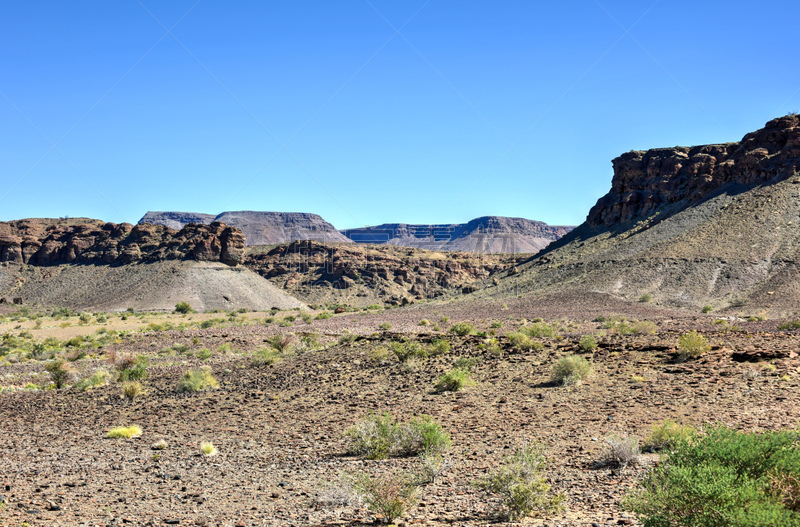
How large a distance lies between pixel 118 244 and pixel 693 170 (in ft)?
279

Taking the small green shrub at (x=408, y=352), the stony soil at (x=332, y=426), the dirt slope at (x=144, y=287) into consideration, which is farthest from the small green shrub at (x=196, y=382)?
the dirt slope at (x=144, y=287)

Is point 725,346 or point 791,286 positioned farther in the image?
point 791,286

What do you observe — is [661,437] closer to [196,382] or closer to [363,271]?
[196,382]

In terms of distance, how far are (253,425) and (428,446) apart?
179 inches

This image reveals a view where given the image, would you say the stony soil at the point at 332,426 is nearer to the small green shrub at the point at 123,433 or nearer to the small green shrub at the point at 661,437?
the small green shrub at the point at 123,433

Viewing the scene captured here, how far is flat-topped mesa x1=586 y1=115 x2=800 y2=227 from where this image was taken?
64812 mm

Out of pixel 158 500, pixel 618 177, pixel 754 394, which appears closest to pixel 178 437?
pixel 158 500

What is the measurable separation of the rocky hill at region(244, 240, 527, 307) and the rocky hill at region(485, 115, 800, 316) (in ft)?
85.7

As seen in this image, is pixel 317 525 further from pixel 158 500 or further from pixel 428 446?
pixel 428 446

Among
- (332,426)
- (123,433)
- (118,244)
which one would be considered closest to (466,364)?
(332,426)

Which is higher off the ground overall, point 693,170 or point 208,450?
point 693,170

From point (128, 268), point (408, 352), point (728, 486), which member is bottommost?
point (408, 352)

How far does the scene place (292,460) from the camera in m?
9.70

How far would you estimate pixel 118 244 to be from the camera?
94188 mm
